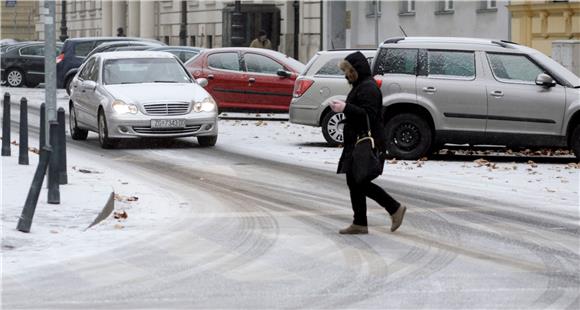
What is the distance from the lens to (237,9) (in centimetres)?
4241

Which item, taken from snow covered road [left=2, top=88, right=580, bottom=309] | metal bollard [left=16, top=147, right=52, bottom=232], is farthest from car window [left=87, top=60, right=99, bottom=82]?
metal bollard [left=16, top=147, right=52, bottom=232]

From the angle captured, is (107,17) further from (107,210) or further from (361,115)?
(361,115)

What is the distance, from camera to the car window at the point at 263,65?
28625 millimetres

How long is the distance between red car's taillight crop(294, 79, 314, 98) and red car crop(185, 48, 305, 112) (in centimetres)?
523

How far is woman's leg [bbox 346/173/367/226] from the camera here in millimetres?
12133

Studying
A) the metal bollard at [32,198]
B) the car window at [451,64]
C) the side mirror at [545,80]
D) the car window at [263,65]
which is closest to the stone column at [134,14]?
the car window at [263,65]

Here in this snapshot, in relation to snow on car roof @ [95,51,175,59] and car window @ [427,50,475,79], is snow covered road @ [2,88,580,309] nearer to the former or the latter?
car window @ [427,50,475,79]

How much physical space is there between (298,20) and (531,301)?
40.1 metres

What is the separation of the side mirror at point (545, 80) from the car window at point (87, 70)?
7880 millimetres

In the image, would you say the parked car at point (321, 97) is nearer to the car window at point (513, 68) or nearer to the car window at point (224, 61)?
the car window at point (513, 68)

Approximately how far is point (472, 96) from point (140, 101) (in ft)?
16.5

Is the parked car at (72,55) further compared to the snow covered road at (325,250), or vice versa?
the parked car at (72,55)

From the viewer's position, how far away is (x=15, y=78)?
4738 centimetres

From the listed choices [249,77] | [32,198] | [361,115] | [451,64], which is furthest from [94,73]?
[361,115]
